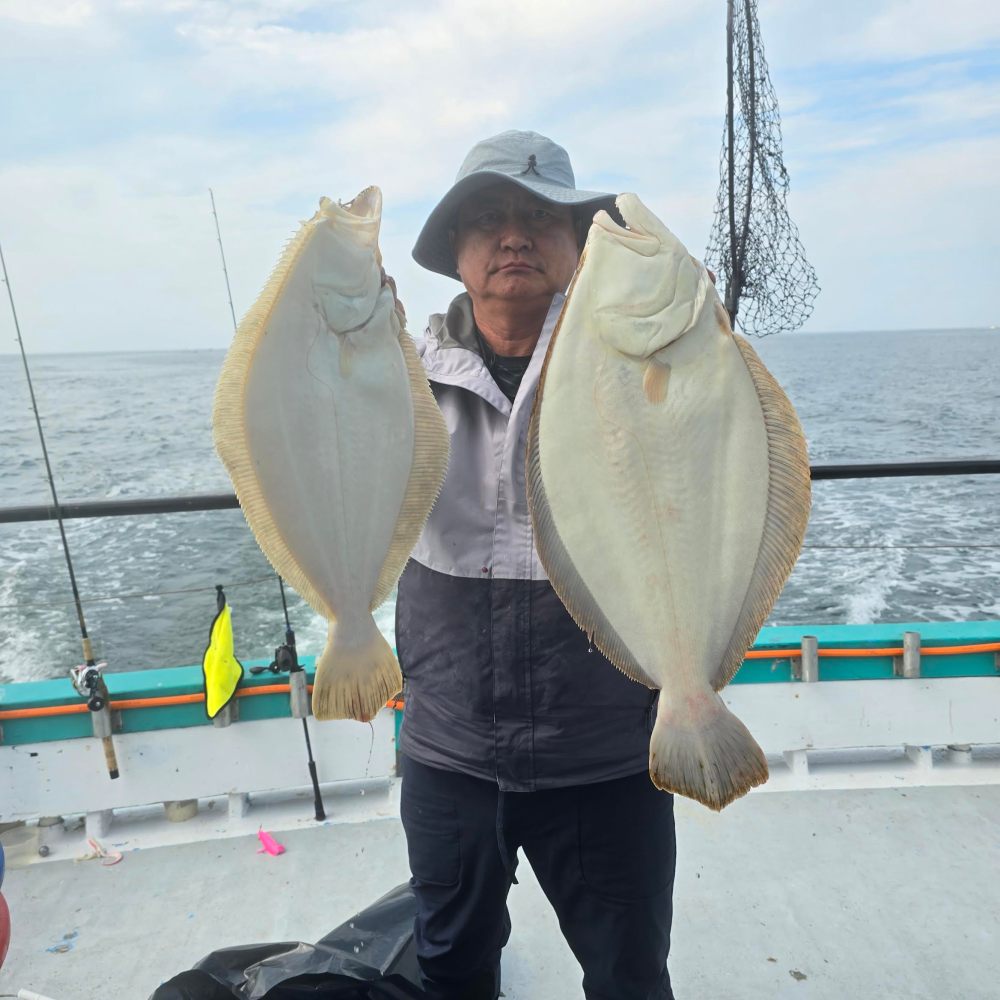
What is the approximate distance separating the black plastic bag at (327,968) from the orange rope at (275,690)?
922 millimetres

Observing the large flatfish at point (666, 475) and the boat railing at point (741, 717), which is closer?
the large flatfish at point (666, 475)

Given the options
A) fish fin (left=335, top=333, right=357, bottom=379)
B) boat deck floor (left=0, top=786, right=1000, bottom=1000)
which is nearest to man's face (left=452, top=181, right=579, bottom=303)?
fish fin (left=335, top=333, right=357, bottom=379)

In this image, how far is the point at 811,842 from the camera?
2961mm

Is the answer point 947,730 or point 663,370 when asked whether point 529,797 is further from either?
point 947,730

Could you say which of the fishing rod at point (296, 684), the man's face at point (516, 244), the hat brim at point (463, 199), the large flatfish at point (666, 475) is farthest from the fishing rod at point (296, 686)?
the large flatfish at point (666, 475)

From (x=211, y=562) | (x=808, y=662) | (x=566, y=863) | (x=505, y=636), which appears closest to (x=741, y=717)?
(x=808, y=662)

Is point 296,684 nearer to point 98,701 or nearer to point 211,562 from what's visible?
point 98,701

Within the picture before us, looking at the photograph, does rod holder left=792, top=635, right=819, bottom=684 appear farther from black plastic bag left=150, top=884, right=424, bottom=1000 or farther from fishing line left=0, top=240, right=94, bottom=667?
fishing line left=0, top=240, right=94, bottom=667

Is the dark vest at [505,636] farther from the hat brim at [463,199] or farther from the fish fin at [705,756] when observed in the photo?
the fish fin at [705,756]

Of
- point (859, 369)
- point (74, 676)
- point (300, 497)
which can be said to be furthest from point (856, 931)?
point (859, 369)

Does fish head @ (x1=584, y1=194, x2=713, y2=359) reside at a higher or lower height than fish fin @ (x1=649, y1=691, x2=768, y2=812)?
higher

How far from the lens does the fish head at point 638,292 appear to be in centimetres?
128

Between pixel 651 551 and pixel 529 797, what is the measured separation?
0.74 meters

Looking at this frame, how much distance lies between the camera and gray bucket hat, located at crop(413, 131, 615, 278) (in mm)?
1678
